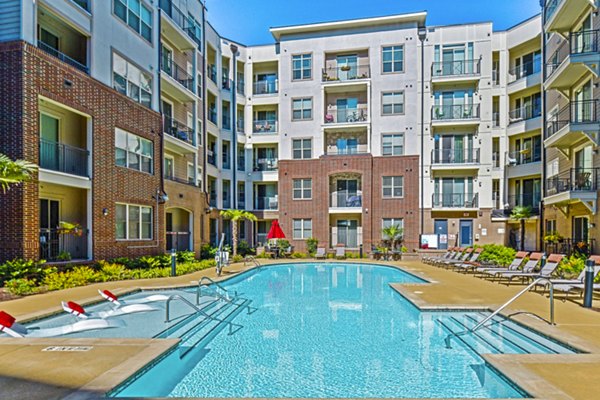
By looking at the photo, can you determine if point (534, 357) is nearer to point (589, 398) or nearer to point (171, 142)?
point (589, 398)

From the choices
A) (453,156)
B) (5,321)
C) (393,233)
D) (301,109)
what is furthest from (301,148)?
(5,321)

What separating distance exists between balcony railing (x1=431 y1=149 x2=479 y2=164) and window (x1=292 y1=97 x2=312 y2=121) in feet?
29.9

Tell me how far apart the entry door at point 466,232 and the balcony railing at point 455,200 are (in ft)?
3.85

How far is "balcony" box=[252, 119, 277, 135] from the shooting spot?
99.4 ft

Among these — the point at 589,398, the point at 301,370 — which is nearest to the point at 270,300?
the point at 301,370

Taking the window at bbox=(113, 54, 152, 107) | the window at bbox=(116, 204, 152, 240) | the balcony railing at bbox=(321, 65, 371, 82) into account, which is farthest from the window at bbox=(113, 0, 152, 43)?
the balcony railing at bbox=(321, 65, 371, 82)

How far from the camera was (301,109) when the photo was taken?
29156 millimetres

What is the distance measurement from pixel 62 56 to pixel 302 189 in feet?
56.2

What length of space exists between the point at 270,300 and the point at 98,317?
194 inches

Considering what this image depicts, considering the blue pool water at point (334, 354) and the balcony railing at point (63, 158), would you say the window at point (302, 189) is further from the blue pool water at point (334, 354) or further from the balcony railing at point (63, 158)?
the blue pool water at point (334, 354)

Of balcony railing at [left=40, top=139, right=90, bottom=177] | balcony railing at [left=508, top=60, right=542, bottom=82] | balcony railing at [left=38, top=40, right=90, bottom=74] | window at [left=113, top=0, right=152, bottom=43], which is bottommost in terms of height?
balcony railing at [left=40, top=139, right=90, bottom=177]

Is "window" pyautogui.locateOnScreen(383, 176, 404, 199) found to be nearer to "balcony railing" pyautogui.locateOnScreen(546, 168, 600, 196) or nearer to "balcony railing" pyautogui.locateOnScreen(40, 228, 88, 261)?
"balcony railing" pyautogui.locateOnScreen(546, 168, 600, 196)

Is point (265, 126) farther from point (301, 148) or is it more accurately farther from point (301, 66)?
point (301, 66)

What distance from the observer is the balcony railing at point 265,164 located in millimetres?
30188
